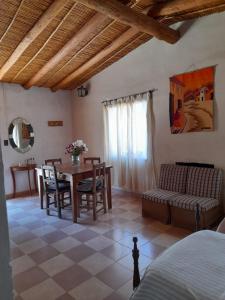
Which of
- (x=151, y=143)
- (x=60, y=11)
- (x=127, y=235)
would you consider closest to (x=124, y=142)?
(x=151, y=143)

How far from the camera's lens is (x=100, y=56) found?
171 inches

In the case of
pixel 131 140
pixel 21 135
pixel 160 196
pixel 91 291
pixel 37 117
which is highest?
pixel 37 117

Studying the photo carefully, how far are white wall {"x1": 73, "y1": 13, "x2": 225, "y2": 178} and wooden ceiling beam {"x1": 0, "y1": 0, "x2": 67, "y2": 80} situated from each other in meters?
1.92

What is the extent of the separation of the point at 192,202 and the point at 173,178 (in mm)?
695

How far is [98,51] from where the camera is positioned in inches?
170

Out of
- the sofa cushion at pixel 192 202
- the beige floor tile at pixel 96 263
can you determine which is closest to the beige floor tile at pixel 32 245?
the beige floor tile at pixel 96 263

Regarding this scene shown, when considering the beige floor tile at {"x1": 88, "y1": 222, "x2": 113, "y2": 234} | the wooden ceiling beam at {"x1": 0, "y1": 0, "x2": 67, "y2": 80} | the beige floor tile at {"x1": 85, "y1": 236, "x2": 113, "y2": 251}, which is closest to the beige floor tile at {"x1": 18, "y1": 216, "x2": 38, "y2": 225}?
the beige floor tile at {"x1": 88, "y1": 222, "x2": 113, "y2": 234}

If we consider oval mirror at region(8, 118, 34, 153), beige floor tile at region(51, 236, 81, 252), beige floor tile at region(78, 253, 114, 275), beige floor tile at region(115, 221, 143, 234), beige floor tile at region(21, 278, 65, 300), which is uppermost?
oval mirror at region(8, 118, 34, 153)

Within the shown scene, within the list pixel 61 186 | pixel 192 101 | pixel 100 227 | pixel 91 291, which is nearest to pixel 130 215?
→ pixel 100 227

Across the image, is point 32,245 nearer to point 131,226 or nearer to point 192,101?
point 131,226

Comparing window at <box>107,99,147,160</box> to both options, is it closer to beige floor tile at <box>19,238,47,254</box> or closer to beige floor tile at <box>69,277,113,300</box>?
beige floor tile at <box>19,238,47,254</box>

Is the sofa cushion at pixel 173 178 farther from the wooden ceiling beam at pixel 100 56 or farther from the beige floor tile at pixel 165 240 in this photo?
the wooden ceiling beam at pixel 100 56

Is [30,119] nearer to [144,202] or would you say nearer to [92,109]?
[92,109]

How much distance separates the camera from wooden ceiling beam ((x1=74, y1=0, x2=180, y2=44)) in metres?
2.79
